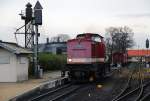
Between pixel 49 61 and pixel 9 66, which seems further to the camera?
pixel 49 61

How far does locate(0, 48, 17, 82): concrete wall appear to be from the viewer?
1201 inches

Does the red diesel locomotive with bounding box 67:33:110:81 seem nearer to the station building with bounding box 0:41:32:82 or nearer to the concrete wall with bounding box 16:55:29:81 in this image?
the concrete wall with bounding box 16:55:29:81

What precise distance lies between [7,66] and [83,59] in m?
5.78

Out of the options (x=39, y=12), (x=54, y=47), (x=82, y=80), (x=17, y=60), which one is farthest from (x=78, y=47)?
(x=54, y=47)

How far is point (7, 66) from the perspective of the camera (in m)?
30.7

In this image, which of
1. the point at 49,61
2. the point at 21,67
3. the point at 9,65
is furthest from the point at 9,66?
the point at 49,61

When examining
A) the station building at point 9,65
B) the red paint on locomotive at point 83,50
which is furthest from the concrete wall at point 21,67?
the red paint on locomotive at point 83,50

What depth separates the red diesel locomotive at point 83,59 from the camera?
30.0m

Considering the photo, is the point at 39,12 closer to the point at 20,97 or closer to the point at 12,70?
the point at 12,70

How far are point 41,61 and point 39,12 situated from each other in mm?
9380

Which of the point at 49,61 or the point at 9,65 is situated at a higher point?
the point at 49,61

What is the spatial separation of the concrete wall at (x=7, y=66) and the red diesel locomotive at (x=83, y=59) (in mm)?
4148

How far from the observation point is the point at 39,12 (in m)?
36.7

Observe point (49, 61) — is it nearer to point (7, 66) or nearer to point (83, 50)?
point (7, 66)
